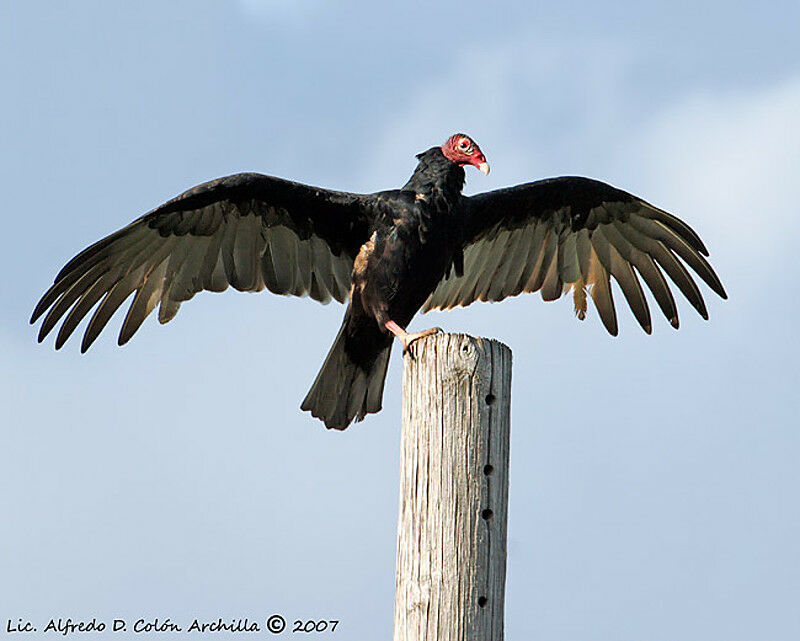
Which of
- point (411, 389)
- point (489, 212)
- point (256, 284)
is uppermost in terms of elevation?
point (489, 212)

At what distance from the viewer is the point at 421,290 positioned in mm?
4926

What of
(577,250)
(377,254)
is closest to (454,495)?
(377,254)

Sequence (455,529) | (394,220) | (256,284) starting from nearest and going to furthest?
1. (455,529)
2. (394,220)
3. (256,284)

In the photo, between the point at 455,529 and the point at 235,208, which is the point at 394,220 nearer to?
the point at 235,208

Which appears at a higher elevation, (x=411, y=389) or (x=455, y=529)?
(x=411, y=389)

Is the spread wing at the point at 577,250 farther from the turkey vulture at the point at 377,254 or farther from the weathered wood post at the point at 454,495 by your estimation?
the weathered wood post at the point at 454,495

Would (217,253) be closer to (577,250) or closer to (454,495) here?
(577,250)

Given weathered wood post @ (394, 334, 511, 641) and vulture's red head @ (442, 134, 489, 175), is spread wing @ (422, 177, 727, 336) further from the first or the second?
weathered wood post @ (394, 334, 511, 641)

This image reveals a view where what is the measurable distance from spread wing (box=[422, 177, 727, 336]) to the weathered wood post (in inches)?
87.0

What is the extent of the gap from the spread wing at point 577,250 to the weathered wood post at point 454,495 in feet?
7.25

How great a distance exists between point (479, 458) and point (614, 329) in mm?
2542

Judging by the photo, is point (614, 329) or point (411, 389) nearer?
point (411, 389)

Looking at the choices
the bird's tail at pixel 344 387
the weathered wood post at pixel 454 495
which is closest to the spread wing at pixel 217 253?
the bird's tail at pixel 344 387

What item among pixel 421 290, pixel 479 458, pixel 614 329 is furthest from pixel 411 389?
pixel 614 329
